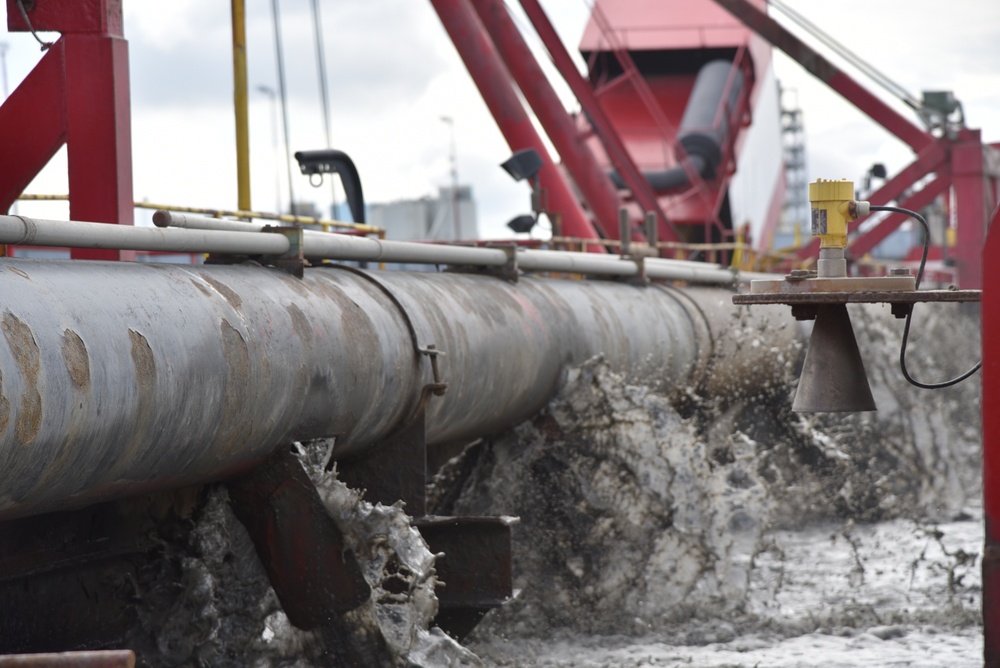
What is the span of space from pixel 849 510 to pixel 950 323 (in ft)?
11.9

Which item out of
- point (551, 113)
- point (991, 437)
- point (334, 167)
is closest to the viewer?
point (991, 437)

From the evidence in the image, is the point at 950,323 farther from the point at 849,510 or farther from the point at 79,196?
the point at 79,196

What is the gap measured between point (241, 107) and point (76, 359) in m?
3.84

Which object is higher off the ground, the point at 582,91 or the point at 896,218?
the point at 582,91

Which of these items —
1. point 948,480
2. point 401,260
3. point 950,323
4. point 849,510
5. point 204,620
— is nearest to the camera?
point 204,620

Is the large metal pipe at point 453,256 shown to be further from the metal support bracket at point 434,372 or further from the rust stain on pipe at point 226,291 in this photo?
the metal support bracket at point 434,372

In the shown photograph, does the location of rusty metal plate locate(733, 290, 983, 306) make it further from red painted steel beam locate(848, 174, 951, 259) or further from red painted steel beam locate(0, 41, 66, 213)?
red painted steel beam locate(848, 174, 951, 259)

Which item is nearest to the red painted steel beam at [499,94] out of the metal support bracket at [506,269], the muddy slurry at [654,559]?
the muddy slurry at [654,559]

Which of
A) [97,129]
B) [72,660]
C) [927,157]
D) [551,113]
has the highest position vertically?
[551,113]

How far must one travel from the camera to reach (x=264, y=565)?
13.5 ft

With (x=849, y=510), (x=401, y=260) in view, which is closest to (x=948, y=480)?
(x=849, y=510)

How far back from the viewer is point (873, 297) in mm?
3338

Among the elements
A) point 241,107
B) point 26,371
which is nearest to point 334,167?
point 241,107

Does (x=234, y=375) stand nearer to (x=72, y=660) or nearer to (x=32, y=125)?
(x=72, y=660)
